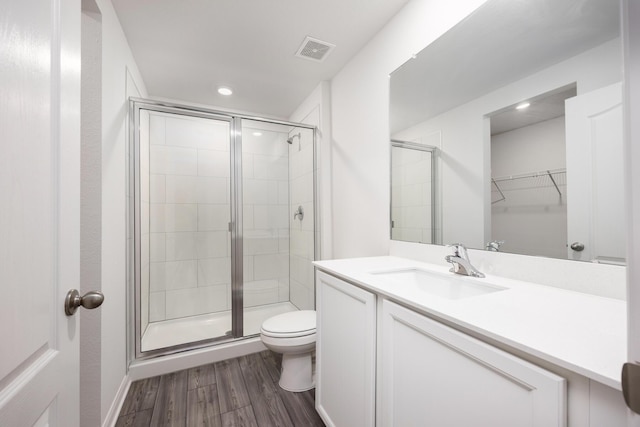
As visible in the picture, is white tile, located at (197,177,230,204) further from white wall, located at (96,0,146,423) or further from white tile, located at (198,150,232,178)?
white wall, located at (96,0,146,423)

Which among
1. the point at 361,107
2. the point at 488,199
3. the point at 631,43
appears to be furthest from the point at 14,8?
the point at 361,107

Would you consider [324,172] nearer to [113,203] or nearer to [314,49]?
[314,49]

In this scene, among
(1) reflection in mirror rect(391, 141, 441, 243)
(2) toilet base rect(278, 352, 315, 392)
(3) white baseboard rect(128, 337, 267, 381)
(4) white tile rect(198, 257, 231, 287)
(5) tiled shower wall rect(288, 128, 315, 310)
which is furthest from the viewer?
(5) tiled shower wall rect(288, 128, 315, 310)

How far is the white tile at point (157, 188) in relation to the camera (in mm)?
2245

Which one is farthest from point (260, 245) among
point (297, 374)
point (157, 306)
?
point (297, 374)

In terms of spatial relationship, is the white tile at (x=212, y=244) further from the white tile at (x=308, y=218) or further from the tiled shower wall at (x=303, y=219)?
the white tile at (x=308, y=218)

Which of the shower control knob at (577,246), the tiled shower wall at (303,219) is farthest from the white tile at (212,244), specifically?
the shower control knob at (577,246)

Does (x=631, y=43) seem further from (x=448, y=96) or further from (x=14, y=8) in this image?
(x=448, y=96)

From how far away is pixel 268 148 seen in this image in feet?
8.27

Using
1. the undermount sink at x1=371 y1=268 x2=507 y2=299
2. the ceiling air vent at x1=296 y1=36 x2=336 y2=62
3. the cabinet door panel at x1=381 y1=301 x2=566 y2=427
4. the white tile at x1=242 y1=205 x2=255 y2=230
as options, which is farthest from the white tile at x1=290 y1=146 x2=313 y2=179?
the cabinet door panel at x1=381 y1=301 x2=566 y2=427

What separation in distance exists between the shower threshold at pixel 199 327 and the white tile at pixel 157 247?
1.87ft

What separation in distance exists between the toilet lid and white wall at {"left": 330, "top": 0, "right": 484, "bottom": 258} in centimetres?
64

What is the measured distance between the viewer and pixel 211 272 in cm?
252

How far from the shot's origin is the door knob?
2.04ft
